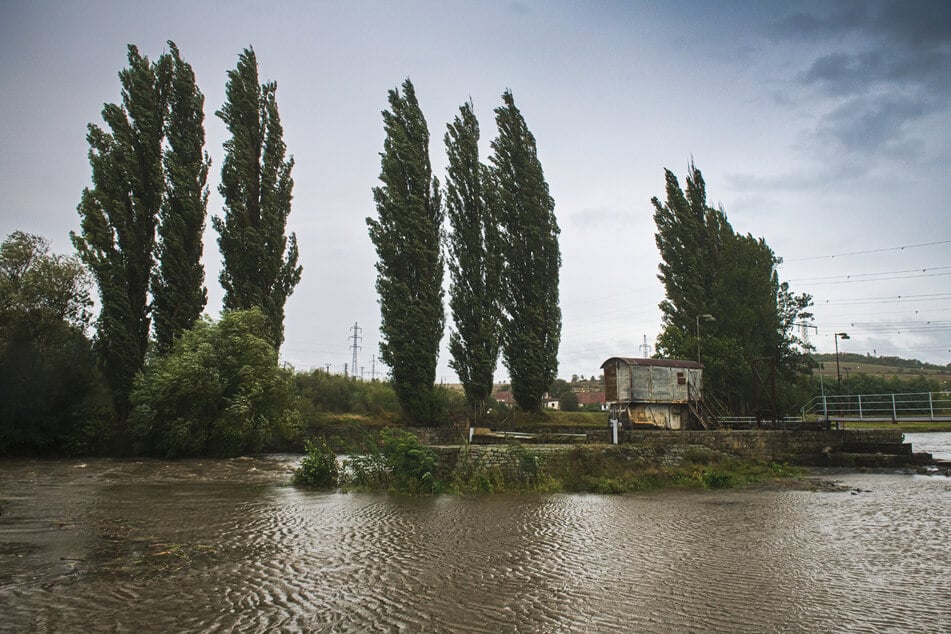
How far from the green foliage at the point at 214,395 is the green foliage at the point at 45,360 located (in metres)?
2.75

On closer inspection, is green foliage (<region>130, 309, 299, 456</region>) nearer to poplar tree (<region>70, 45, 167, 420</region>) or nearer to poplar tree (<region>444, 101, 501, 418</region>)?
poplar tree (<region>70, 45, 167, 420</region>)

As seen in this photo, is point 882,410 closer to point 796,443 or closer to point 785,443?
point 796,443

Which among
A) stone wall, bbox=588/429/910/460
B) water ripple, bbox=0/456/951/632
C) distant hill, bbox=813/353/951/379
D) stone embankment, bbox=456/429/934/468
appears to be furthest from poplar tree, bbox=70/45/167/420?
distant hill, bbox=813/353/951/379

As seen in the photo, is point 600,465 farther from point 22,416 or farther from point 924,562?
point 22,416

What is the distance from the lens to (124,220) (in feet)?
89.6

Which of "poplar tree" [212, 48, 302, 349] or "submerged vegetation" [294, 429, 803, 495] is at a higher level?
"poplar tree" [212, 48, 302, 349]

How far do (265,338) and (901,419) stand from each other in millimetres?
30444

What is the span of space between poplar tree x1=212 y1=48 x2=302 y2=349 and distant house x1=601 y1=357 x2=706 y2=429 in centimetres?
1827

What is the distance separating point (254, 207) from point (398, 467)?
72.8 ft

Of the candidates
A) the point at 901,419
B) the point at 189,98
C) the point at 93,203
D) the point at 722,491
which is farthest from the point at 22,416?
the point at 901,419

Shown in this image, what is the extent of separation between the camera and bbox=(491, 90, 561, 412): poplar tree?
34.5 meters

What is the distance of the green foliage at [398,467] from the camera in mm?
14508

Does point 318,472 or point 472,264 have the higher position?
point 472,264

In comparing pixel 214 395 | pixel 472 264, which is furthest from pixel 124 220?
pixel 472 264
